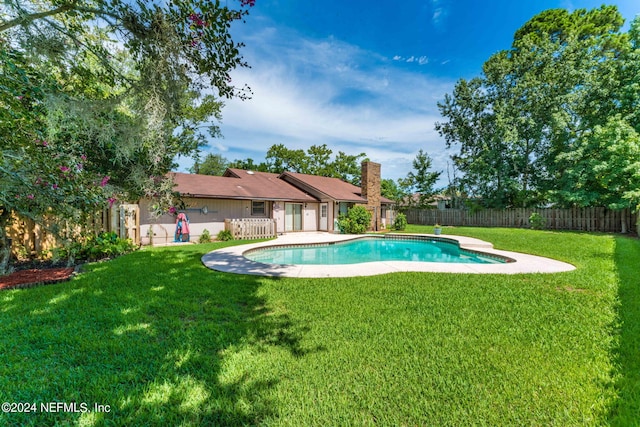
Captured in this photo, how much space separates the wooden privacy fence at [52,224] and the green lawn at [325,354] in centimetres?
326

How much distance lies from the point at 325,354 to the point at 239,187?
14669mm

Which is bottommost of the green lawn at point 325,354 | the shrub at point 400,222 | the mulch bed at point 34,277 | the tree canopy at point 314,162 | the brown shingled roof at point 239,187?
the green lawn at point 325,354

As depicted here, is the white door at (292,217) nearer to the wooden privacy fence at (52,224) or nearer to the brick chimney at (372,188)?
the brick chimney at (372,188)

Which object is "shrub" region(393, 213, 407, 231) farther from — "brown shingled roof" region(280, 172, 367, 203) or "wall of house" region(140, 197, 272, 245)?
"wall of house" region(140, 197, 272, 245)

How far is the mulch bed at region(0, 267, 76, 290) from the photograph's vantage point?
511 cm

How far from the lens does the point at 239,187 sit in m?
16.3

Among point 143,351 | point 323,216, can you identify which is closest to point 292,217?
point 323,216

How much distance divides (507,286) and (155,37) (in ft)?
24.7

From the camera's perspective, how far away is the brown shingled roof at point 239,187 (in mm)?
13758

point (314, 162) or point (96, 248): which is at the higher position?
point (314, 162)

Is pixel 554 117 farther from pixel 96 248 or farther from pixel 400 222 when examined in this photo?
pixel 96 248

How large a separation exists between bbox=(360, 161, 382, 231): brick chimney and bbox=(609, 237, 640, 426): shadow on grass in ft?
47.5

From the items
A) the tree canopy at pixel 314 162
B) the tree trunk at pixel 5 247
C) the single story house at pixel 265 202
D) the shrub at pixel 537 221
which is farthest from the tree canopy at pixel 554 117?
the tree trunk at pixel 5 247

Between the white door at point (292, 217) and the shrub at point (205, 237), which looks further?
the white door at point (292, 217)
